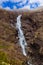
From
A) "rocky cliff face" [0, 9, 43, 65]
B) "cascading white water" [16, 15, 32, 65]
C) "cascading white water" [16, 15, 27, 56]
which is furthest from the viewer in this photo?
"cascading white water" [16, 15, 27, 56]

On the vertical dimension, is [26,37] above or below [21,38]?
above

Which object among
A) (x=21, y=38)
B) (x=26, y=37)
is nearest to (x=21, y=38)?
(x=21, y=38)

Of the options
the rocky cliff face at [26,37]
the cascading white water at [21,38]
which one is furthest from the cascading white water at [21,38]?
the rocky cliff face at [26,37]

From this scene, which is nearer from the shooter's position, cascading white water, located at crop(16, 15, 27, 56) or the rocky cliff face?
the rocky cliff face

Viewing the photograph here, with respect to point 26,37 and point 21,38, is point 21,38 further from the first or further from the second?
point 26,37

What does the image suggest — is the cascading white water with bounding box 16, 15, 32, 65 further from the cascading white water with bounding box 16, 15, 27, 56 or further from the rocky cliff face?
the rocky cliff face

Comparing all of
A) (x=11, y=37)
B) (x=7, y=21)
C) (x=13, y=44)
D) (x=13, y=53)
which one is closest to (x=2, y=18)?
(x=7, y=21)

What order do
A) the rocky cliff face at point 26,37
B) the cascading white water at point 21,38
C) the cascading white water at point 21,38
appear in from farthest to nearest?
the cascading white water at point 21,38 < the cascading white water at point 21,38 < the rocky cliff face at point 26,37

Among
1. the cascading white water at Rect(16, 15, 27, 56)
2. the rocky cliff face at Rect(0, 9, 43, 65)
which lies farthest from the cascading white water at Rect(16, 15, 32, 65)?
the rocky cliff face at Rect(0, 9, 43, 65)

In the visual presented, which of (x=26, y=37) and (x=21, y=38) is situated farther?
(x=26, y=37)

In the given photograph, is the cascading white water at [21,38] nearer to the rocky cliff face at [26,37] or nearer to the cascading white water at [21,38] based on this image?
the cascading white water at [21,38]
